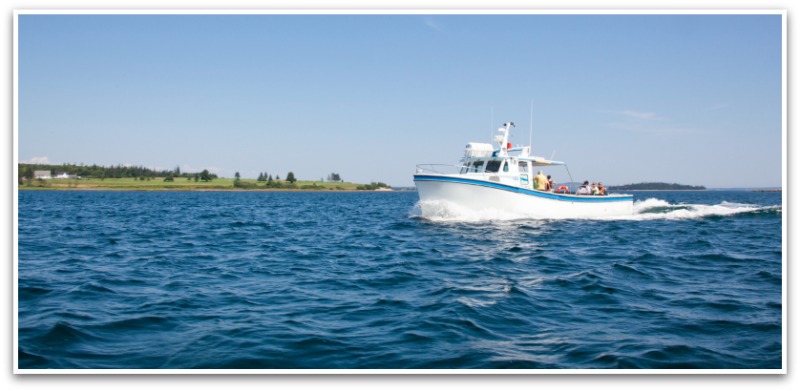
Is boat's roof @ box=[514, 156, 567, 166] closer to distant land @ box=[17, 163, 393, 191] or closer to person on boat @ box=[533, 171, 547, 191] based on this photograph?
person on boat @ box=[533, 171, 547, 191]

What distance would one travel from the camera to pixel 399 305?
347 inches

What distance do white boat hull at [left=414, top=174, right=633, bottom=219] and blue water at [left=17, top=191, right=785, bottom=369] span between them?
7.41 metres

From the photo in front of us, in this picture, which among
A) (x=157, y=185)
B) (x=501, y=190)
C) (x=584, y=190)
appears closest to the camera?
(x=501, y=190)

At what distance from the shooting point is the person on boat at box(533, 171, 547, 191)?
28.2 m

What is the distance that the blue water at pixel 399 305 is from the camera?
623cm

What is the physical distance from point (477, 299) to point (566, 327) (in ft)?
6.74

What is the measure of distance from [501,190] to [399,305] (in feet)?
57.0

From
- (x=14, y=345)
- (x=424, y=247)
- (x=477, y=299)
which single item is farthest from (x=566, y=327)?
(x=424, y=247)

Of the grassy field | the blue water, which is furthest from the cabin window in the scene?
the grassy field

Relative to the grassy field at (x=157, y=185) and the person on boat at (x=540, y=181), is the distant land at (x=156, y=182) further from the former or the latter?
the person on boat at (x=540, y=181)

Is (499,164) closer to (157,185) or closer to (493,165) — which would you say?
(493,165)

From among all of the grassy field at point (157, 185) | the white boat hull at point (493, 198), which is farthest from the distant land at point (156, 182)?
the white boat hull at point (493, 198)

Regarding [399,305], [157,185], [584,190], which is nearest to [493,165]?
[584,190]

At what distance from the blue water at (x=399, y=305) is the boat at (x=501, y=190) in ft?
24.7
